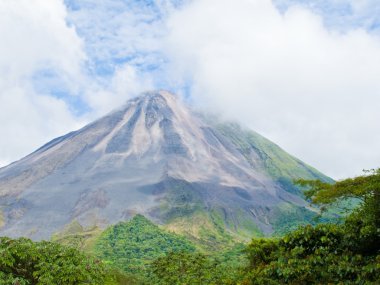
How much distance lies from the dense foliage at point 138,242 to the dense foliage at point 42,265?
90412 millimetres

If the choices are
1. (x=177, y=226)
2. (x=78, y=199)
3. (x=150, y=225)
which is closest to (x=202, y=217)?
(x=177, y=226)

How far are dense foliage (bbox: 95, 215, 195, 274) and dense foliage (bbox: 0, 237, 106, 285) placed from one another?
9041 cm

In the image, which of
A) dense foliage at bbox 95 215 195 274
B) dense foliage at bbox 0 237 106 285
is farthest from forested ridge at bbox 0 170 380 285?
dense foliage at bbox 95 215 195 274

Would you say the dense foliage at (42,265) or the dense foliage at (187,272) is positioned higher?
the dense foliage at (42,265)

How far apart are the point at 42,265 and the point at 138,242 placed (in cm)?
11770

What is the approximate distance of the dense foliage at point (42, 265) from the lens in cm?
2319

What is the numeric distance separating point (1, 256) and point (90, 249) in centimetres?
10711

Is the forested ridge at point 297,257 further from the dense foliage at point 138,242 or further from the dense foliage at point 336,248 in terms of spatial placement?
the dense foliage at point 138,242

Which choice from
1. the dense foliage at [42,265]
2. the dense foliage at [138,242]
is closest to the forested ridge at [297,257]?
the dense foliage at [42,265]

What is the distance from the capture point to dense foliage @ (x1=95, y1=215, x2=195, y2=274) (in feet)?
413

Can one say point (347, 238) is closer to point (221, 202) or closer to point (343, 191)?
point (343, 191)

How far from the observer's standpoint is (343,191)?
20.2 m

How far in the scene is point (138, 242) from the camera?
139125 mm

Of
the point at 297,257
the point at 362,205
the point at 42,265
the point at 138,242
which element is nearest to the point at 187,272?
the point at 42,265
